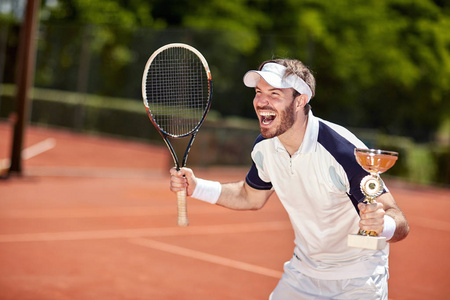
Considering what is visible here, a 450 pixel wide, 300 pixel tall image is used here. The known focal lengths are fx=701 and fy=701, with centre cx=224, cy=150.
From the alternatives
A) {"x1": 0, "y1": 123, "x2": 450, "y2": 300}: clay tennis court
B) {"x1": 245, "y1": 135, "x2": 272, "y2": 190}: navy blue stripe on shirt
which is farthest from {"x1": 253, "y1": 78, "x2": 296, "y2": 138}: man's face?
{"x1": 0, "y1": 123, "x2": 450, "y2": 300}: clay tennis court

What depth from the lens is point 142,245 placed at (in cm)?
802

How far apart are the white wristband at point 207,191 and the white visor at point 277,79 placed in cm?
63

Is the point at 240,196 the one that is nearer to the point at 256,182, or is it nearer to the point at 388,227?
the point at 256,182

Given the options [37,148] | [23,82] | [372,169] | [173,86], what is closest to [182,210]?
[372,169]

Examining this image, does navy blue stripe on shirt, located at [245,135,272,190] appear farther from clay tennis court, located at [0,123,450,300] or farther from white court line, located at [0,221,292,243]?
white court line, located at [0,221,292,243]

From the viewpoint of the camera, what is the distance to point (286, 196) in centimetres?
342

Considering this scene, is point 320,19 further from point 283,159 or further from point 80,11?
point 283,159

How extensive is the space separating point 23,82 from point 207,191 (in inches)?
397

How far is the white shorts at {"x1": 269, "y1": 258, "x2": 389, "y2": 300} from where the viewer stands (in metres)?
3.21

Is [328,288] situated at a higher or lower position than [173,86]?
lower

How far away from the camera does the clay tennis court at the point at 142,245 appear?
6195 millimetres

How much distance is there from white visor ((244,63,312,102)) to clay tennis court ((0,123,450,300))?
10.3 ft

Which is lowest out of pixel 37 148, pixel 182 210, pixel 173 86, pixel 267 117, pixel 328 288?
pixel 37 148

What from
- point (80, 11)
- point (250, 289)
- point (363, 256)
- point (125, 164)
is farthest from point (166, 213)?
point (80, 11)
